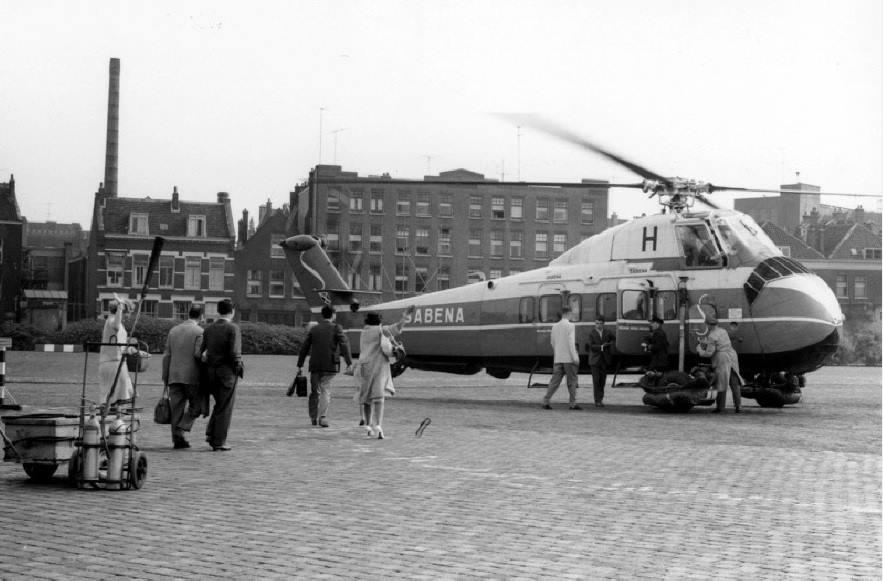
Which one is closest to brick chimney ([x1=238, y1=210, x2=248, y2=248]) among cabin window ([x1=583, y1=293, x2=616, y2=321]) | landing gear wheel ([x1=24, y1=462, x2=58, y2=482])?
cabin window ([x1=583, y1=293, x2=616, y2=321])

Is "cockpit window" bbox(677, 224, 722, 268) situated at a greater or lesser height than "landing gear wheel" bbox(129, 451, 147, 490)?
greater

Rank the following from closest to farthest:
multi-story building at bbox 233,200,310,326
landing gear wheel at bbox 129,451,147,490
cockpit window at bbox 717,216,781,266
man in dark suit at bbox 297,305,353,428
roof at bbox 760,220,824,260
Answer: landing gear wheel at bbox 129,451,147,490 → man in dark suit at bbox 297,305,353,428 → cockpit window at bbox 717,216,781,266 → multi-story building at bbox 233,200,310,326 → roof at bbox 760,220,824,260

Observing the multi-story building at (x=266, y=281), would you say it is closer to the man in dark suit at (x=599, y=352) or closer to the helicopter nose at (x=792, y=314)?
the man in dark suit at (x=599, y=352)

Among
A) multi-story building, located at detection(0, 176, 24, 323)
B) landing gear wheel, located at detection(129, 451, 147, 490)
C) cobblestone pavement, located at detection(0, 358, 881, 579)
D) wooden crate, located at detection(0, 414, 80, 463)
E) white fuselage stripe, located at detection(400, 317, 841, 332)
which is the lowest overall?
cobblestone pavement, located at detection(0, 358, 881, 579)

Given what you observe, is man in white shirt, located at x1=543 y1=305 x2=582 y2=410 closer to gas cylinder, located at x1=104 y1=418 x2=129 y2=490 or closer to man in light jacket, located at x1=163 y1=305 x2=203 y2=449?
man in light jacket, located at x1=163 y1=305 x2=203 y2=449

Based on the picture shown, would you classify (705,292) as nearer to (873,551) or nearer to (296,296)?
(873,551)

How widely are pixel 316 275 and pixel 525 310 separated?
6130 mm

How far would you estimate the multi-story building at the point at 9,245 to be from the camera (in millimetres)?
79438

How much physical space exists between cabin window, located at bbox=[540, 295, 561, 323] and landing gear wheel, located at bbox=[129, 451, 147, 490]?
14779 millimetres

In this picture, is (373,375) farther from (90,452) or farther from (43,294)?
(43,294)

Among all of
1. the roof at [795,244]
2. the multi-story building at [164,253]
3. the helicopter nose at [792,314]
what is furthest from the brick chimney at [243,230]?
the helicopter nose at [792,314]

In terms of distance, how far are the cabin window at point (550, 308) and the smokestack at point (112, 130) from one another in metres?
63.5

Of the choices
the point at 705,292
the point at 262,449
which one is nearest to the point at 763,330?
the point at 705,292

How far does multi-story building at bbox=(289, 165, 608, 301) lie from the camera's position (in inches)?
3627
